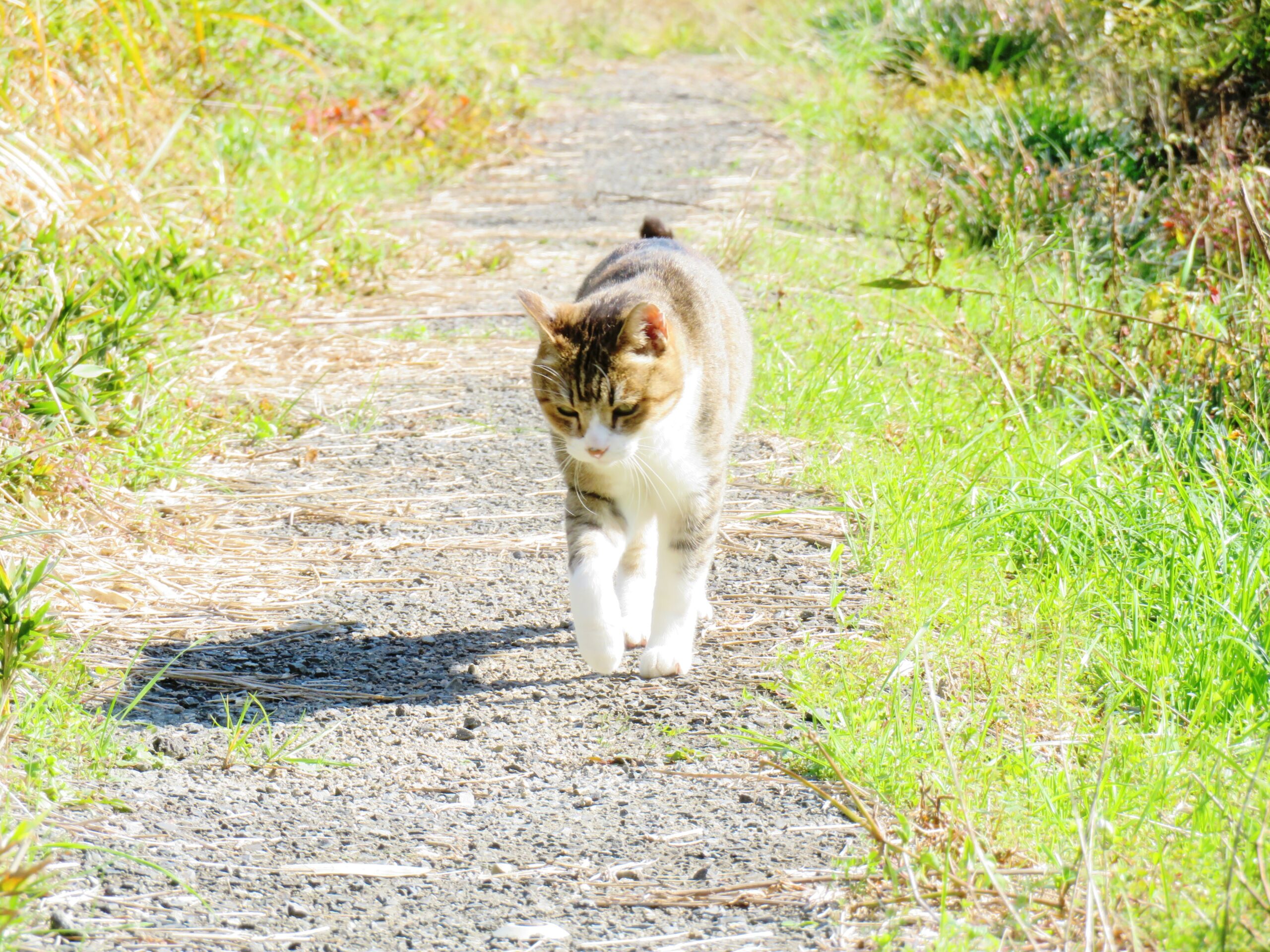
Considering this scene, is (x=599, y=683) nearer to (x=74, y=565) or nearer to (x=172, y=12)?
(x=74, y=565)

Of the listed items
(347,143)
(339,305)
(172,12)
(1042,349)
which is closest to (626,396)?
(1042,349)

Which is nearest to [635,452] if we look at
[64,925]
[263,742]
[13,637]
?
[263,742]

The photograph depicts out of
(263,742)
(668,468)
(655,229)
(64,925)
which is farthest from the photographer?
(655,229)

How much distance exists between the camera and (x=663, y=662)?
10.6ft

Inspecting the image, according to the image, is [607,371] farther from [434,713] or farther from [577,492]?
[434,713]

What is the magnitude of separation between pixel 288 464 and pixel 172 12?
12.6ft

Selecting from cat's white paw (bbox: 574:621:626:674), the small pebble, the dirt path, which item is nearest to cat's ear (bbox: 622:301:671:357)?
cat's white paw (bbox: 574:621:626:674)

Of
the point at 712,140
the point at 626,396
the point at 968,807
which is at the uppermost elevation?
the point at 626,396

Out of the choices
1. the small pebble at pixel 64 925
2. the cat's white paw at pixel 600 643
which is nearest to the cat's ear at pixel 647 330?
the cat's white paw at pixel 600 643

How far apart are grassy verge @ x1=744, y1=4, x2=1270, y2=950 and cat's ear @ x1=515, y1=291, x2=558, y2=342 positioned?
1.07 metres

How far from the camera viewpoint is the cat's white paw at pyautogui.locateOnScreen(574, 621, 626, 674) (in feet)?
10.2

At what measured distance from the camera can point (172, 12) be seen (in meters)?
7.14

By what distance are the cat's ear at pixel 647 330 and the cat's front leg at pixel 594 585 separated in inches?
16.7

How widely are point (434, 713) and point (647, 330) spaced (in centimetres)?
110
